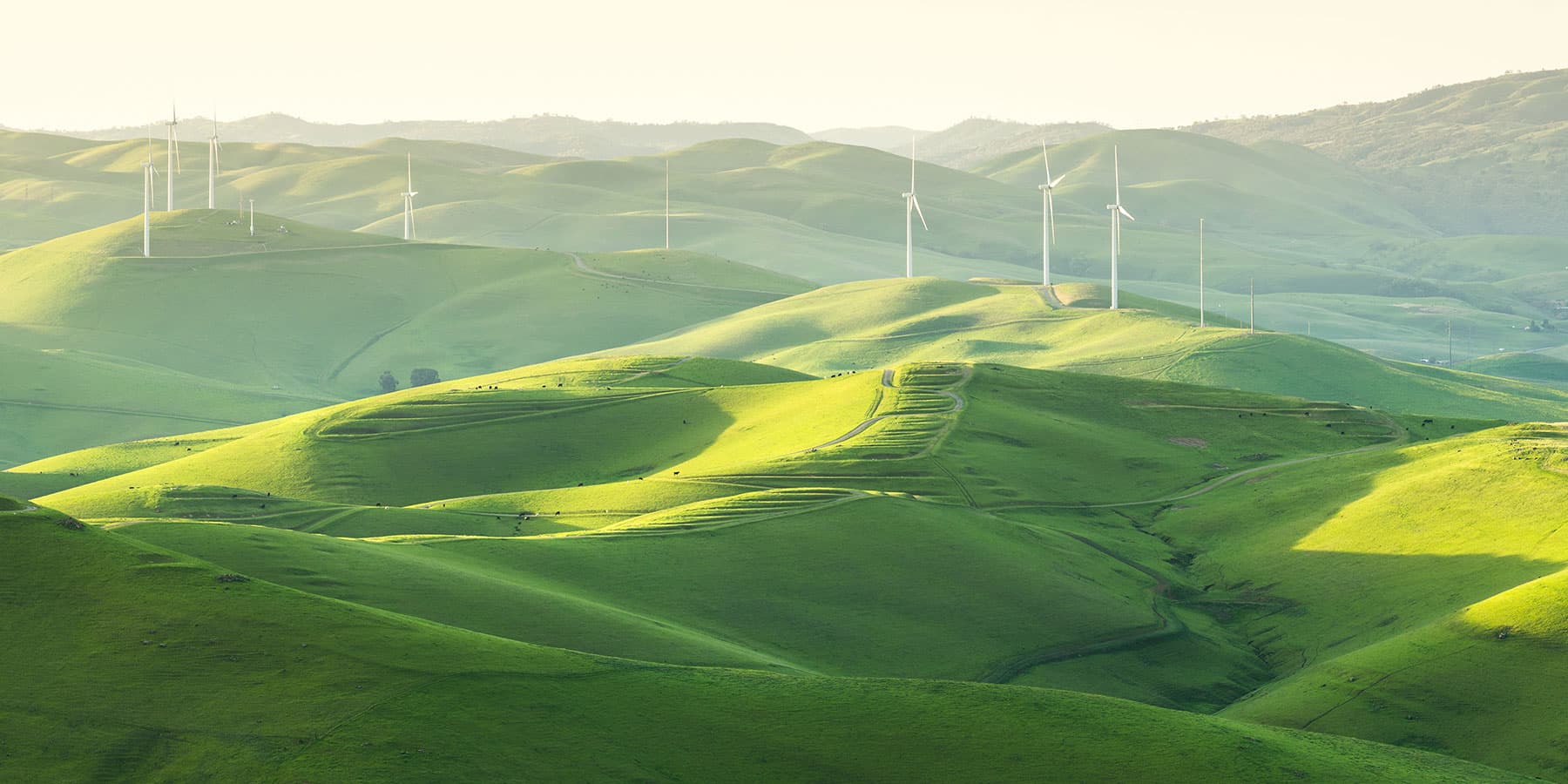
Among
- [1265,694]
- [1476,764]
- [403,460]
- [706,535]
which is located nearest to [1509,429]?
[1265,694]

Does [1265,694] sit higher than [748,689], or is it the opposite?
[748,689]

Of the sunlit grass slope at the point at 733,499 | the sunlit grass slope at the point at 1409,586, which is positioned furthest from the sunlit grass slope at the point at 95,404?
the sunlit grass slope at the point at 1409,586

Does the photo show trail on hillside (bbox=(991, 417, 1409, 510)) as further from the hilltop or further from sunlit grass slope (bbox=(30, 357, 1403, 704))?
sunlit grass slope (bbox=(30, 357, 1403, 704))

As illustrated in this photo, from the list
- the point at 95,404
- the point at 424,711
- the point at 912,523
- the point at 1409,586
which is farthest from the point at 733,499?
the point at 95,404

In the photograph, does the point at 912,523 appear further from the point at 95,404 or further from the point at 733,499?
the point at 95,404

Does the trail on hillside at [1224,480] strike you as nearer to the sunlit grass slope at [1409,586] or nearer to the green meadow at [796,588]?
the green meadow at [796,588]

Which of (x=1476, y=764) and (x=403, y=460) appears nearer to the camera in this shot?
(x=1476, y=764)

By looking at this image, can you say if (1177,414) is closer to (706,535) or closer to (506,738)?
(706,535)

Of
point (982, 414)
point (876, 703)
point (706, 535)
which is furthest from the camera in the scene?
point (982, 414)
